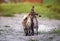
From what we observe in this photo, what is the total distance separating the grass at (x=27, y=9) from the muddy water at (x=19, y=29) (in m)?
0.06

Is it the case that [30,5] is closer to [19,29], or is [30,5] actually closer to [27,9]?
[27,9]

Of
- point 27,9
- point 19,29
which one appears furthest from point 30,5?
point 19,29

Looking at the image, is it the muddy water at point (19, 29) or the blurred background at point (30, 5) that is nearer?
the muddy water at point (19, 29)

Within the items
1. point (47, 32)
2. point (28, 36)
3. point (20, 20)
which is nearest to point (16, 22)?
point (20, 20)

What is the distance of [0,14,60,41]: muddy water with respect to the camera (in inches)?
96.4

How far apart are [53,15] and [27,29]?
0.37m

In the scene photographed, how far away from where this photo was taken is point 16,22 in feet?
8.33

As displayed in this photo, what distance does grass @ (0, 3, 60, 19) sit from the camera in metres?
2.56

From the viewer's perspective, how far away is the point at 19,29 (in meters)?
2.51

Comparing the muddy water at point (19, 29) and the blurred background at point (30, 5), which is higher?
the blurred background at point (30, 5)

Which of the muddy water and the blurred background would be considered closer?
the muddy water

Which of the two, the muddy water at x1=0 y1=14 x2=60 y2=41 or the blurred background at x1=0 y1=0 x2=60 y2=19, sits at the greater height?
the blurred background at x1=0 y1=0 x2=60 y2=19

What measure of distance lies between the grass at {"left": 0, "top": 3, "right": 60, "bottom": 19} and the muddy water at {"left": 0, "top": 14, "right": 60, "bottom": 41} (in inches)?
2.4

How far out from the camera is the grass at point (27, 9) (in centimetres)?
256
